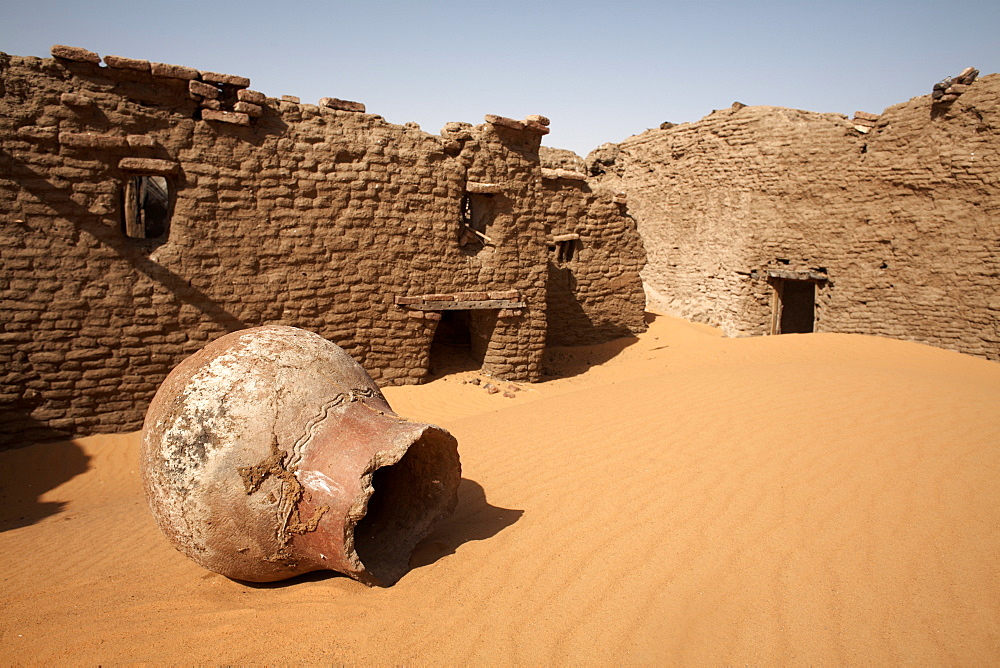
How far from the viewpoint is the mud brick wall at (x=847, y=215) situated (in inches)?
396

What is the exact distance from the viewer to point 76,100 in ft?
20.4

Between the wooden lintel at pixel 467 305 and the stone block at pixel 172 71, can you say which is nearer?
the stone block at pixel 172 71

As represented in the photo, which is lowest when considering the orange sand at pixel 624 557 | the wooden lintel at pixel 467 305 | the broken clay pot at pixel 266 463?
the orange sand at pixel 624 557

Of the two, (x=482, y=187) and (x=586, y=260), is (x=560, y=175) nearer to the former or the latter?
(x=586, y=260)

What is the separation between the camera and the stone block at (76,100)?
6.19 metres

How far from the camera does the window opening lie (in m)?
8.77

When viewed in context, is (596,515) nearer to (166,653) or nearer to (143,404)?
(166,653)

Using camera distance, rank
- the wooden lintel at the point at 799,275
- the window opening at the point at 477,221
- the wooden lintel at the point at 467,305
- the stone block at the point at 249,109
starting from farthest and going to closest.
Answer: the wooden lintel at the point at 799,275 < the window opening at the point at 477,221 < the wooden lintel at the point at 467,305 < the stone block at the point at 249,109

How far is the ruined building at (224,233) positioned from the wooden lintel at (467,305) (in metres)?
0.02

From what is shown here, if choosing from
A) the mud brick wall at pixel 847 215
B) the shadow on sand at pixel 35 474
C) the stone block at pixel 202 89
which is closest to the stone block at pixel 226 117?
the stone block at pixel 202 89

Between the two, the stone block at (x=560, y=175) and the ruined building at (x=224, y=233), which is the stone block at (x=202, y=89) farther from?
the stone block at (x=560, y=175)

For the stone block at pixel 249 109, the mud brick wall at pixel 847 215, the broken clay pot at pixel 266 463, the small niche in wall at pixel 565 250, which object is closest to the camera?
the broken clay pot at pixel 266 463

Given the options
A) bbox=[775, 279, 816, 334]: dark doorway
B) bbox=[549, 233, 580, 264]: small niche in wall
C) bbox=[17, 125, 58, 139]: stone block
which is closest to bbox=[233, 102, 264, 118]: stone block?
bbox=[17, 125, 58, 139]: stone block

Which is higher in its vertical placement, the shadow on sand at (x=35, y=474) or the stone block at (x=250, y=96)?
the stone block at (x=250, y=96)
